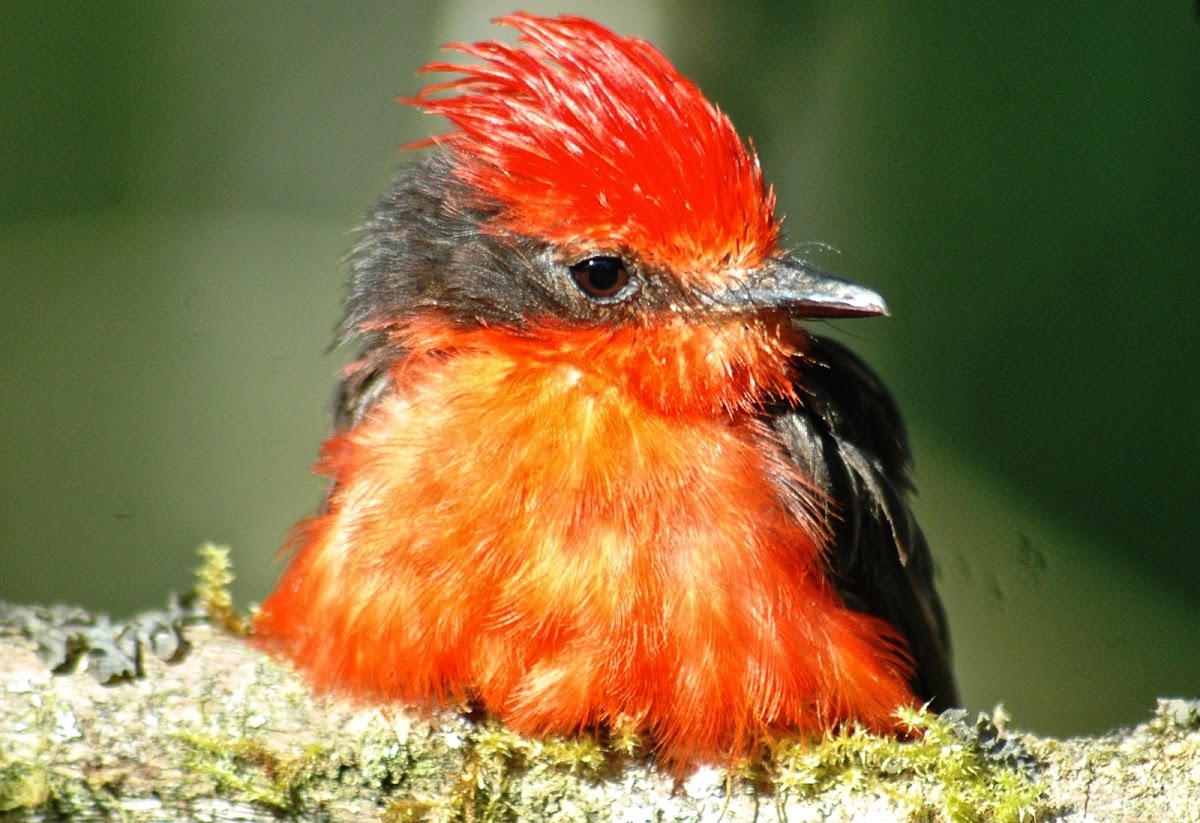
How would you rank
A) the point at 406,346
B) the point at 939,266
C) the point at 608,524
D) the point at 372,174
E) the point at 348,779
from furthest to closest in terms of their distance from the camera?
the point at 372,174 → the point at 939,266 → the point at 406,346 → the point at 608,524 → the point at 348,779

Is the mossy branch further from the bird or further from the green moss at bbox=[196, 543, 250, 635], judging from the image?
the green moss at bbox=[196, 543, 250, 635]

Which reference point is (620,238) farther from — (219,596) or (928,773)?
(219,596)

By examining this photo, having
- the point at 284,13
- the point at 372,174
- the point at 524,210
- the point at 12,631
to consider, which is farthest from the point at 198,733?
the point at 284,13

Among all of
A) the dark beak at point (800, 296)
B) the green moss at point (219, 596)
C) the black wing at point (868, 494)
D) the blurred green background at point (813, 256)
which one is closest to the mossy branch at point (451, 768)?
the green moss at point (219, 596)

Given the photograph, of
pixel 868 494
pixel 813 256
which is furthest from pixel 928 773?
pixel 813 256

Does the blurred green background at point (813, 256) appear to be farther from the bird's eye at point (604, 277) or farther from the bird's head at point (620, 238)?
the bird's eye at point (604, 277)

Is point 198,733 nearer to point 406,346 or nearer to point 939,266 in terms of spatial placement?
point 406,346
